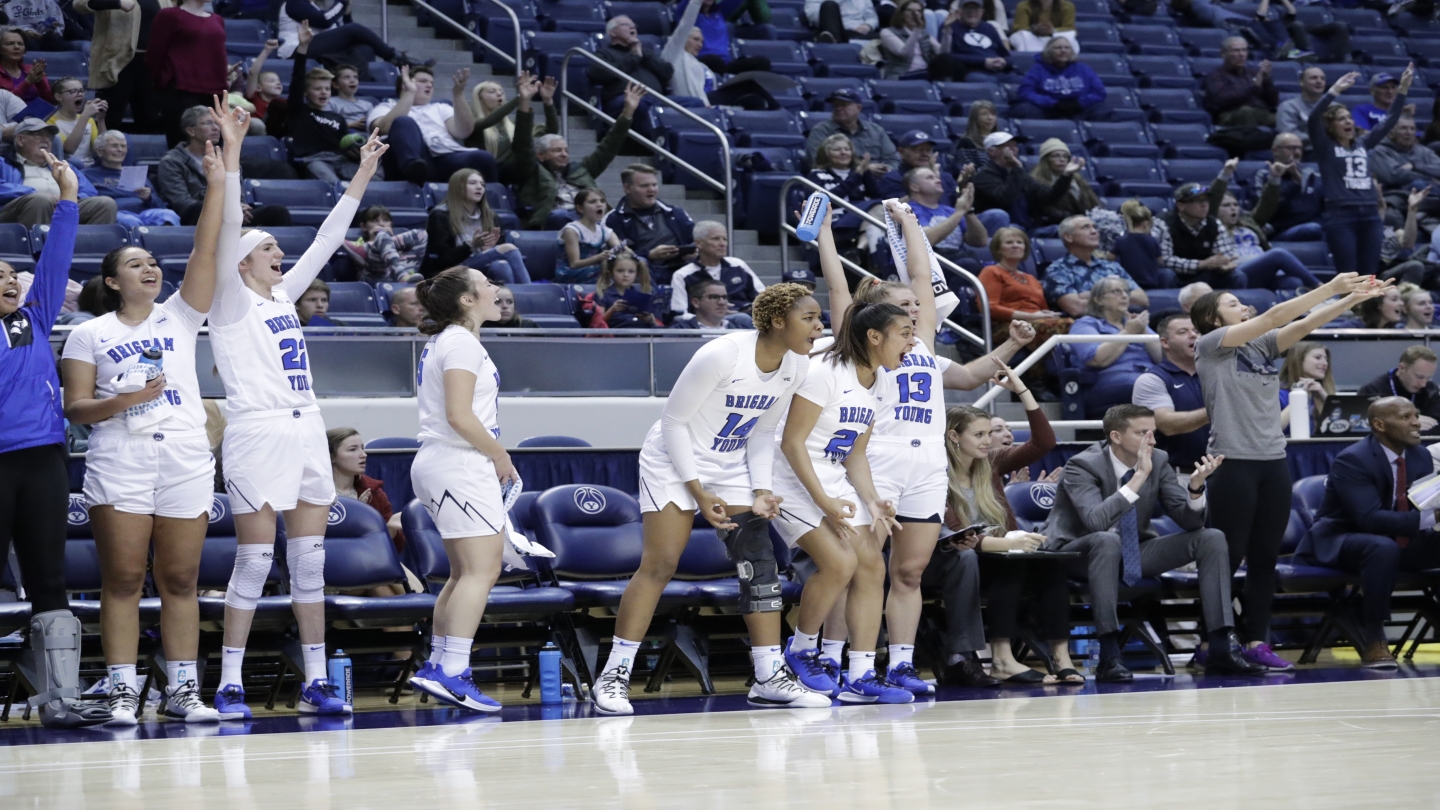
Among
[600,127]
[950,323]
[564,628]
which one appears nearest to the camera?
[564,628]

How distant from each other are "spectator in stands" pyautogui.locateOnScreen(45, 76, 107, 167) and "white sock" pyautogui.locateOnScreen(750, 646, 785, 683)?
6.18 m

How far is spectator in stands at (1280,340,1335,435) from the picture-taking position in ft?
33.5

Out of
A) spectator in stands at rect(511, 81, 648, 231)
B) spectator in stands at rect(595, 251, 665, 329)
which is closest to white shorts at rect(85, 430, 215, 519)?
spectator in stands at rect(595, 251, 665, 329)

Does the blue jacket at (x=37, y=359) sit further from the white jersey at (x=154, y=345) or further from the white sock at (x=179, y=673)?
the white sock at (x=179, y=673)

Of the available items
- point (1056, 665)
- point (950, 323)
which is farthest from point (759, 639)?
point (950, 323)

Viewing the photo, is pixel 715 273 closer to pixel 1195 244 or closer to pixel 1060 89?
pixel 1195 244

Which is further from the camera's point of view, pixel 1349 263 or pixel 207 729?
pixel 1349 263

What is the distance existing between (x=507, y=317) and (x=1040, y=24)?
27.7 feet

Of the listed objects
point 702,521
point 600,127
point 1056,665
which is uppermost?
point 600,127

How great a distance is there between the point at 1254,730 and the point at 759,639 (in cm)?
196

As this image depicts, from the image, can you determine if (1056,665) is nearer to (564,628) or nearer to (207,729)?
(564,628)

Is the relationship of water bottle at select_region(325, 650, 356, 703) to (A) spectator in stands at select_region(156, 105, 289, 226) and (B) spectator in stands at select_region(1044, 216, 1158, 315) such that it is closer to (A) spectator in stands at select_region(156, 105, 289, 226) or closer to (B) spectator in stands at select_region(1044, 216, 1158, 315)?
(A) spectator in stands at select_region(156, 105, 289, 226)

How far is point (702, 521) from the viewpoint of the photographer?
25.8 feet

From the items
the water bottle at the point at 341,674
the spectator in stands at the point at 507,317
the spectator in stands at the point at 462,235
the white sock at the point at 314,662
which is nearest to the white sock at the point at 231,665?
the white sock at the point at 314,662
